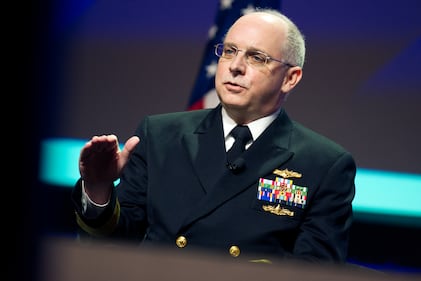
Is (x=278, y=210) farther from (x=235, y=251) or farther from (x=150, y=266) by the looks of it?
(x=150, y=266)

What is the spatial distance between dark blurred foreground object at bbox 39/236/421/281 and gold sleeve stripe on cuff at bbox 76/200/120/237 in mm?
1151

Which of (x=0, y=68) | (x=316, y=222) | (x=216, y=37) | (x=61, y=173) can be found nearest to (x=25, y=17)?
(x=0, y=68)

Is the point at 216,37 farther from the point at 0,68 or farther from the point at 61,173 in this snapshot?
the point at 0,68

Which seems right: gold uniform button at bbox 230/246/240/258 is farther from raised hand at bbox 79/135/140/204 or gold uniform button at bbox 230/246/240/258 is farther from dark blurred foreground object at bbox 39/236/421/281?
dark blurred foreground object at bbox 39/236/421/281

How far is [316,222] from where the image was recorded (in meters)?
1.63

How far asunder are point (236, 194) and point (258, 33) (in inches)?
17.1

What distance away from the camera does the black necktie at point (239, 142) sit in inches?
67.6

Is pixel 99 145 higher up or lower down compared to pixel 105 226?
higher up

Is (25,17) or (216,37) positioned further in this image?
(216,37)

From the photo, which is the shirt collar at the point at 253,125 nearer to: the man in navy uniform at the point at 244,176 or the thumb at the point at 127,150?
the man in navy uniform at the point at 244,176

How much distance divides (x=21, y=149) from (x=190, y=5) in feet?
9.45

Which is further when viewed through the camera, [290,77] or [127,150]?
[290,77]

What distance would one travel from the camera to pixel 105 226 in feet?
4.97

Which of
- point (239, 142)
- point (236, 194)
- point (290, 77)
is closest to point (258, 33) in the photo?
point (290, 77)
